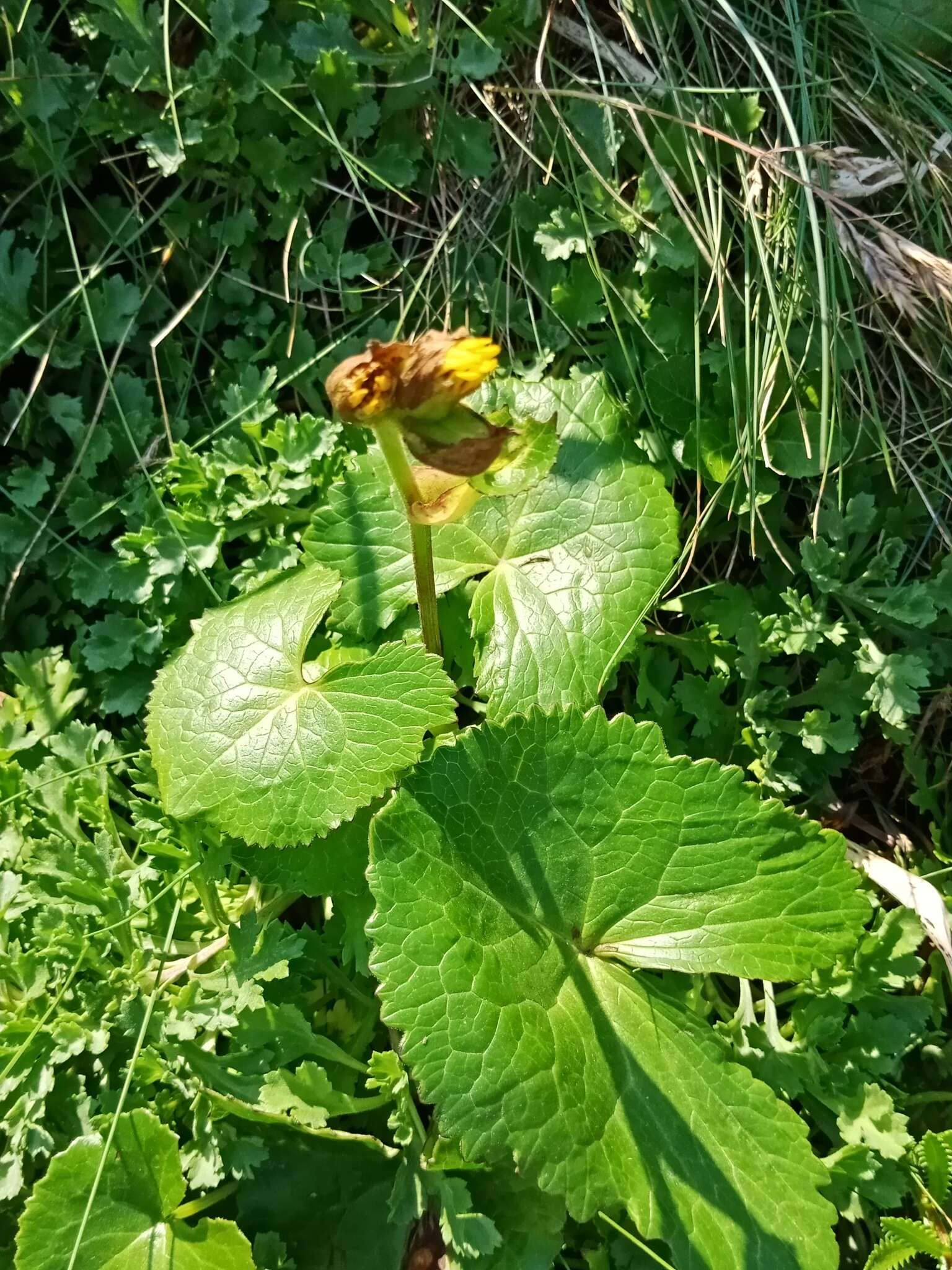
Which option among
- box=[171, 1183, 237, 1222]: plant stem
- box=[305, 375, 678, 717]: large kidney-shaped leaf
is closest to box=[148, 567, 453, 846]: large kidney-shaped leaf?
box=[305, 375, 678, 717]: large kidney-shaped leaf

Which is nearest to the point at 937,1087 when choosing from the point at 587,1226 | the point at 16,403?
the point at 587,1226

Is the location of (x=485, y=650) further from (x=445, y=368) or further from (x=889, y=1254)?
(x=889, y=1254)

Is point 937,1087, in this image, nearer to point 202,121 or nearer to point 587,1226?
point 587,1226

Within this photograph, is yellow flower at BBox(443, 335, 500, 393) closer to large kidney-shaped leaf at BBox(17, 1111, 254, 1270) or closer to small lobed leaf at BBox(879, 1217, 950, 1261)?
large kidney-shaped leaf at BBox(17, 1111, 254, 1270)

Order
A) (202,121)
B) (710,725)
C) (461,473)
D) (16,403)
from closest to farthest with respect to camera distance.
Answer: (461,473) < (710,725) < (202,121) < (16,403)

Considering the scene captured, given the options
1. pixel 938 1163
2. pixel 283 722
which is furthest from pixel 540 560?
pixel 938 1163

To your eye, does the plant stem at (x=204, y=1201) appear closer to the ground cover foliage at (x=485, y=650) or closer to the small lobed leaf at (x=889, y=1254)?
the ground cover foliage at (x=485, y=650)
